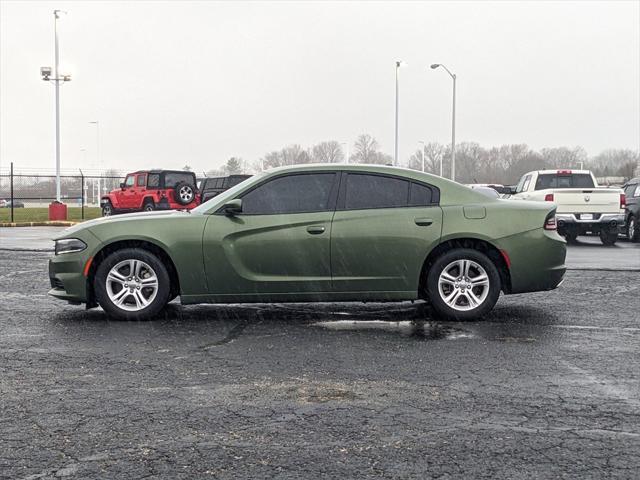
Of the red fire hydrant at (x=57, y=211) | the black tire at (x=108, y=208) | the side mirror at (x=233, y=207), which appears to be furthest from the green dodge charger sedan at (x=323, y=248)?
the black tire at (x=108, y=208)

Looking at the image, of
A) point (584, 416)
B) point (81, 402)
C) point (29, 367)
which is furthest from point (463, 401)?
point (29, 367)

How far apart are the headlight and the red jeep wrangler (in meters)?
23.6

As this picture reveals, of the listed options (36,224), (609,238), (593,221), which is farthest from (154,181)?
(609,238)

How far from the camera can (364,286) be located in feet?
25.4

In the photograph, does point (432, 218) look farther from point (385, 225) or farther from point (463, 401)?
point (463, 401)

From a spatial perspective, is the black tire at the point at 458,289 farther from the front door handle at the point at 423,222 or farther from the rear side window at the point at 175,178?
the rear side window at the point at 175,178

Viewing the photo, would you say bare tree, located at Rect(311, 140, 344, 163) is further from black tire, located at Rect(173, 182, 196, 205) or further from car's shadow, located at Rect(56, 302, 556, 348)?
car's shadow, located at Rect(56, 302, 556, 348)

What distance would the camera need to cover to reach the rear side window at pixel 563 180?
2164 cm

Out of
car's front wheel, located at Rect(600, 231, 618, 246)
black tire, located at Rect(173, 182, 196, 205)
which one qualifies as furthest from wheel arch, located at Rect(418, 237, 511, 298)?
black tire, located at Rect(173, 182, 196, 205)

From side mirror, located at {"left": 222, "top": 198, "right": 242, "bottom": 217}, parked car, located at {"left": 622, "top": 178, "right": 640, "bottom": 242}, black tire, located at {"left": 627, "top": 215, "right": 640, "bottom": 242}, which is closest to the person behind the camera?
side mirror, located at {"left": 222, "top": 198, "right": 242, "bottom": 217}

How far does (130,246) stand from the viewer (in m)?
7.94

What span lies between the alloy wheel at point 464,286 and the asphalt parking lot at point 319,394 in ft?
0.82

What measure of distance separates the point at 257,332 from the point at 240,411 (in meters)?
2.62

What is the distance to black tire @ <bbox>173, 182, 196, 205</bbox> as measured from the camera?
31359mm
